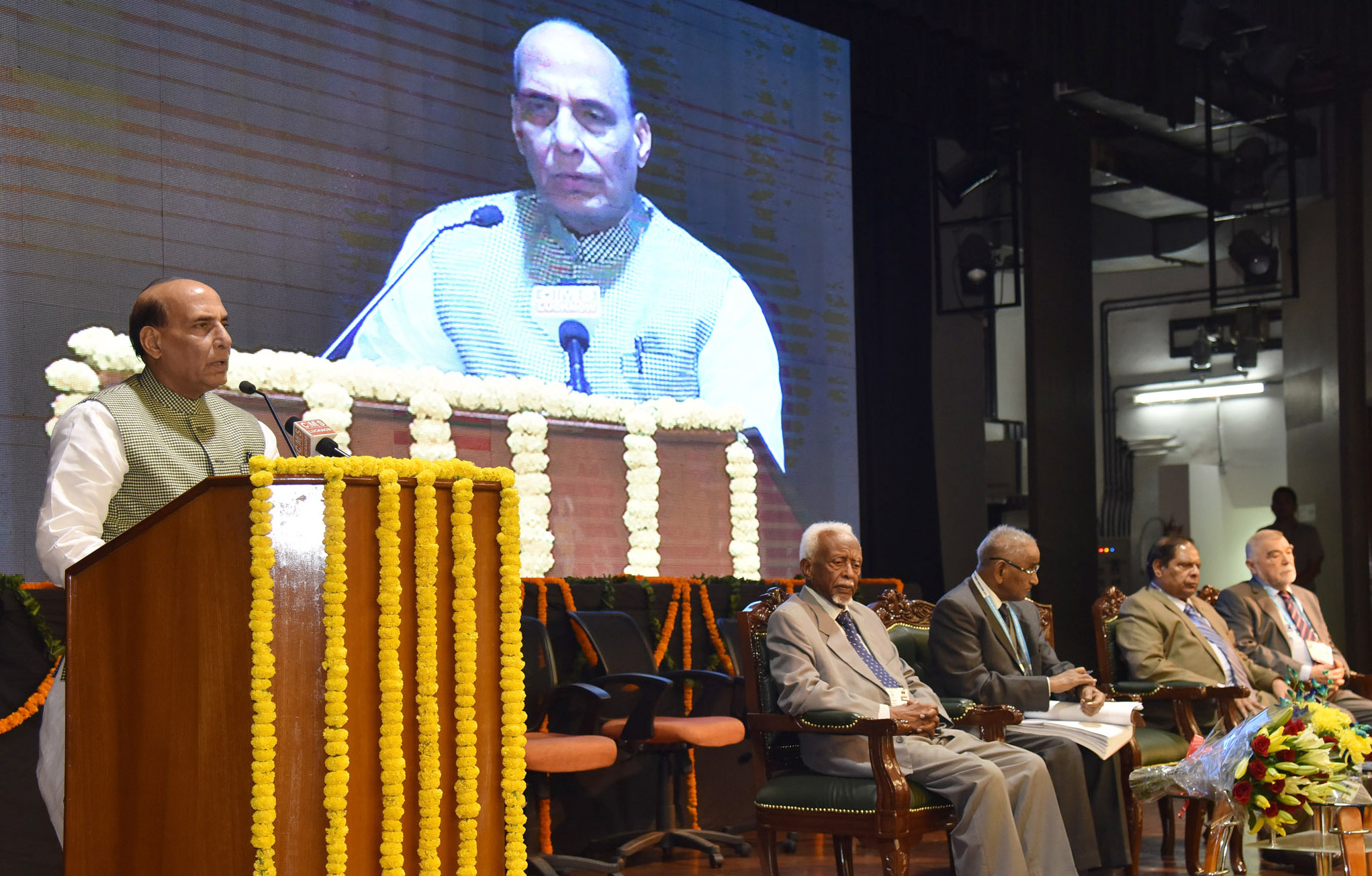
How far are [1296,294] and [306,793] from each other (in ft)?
28.7

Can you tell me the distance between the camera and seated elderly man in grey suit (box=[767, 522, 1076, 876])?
12.5 ft

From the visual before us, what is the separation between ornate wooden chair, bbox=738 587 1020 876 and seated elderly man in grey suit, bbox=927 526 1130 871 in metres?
0.23

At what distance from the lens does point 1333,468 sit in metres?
9.96

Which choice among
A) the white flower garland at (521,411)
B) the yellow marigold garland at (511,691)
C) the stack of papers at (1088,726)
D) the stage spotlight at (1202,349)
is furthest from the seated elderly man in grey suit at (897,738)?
the stage spotlight at (1202,349)

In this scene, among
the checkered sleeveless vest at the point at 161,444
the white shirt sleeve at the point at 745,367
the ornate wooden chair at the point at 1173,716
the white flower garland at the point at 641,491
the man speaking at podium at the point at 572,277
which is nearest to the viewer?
the checkered sleeveless vest at the point at 161,444

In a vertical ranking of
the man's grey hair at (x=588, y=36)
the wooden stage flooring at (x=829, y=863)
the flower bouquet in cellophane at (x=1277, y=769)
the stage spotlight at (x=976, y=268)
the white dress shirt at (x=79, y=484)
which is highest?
the man's grey hair at (x=588, y=36)

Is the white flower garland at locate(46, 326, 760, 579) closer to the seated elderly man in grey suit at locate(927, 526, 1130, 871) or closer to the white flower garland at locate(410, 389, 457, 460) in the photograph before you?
the white flower garland at locate(410, 389, 457, 460)

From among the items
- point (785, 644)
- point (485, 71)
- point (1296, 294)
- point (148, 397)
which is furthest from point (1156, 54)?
point (148, 397)

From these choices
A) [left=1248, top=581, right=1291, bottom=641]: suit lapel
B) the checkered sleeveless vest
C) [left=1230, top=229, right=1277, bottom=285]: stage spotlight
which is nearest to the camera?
the checkered sleeveless vest

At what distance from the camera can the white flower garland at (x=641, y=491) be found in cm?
636

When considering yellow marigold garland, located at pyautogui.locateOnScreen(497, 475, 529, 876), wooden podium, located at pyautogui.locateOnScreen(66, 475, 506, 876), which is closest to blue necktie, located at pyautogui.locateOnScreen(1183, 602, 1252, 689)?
yellow marigold garland, located at pyautogui.locateOnScreen(497, 475, 529, 876)

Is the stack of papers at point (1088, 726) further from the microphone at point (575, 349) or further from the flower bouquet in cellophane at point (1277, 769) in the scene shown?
the microphone at point (575, 349)

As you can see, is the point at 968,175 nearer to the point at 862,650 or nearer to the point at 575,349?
the point at 575,349

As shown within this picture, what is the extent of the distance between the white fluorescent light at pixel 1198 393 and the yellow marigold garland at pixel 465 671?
11246 millimetres
